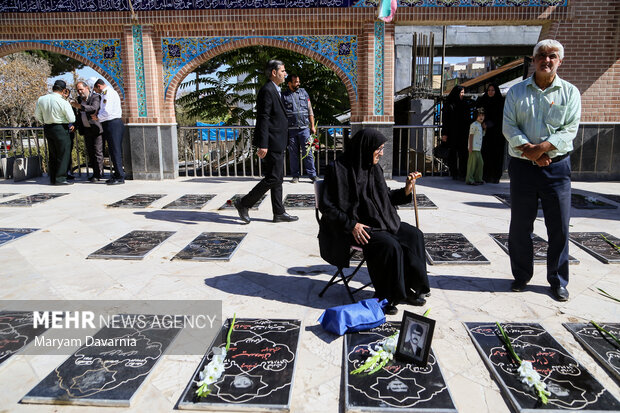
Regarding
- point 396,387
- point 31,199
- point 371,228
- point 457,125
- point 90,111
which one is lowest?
point 396,387

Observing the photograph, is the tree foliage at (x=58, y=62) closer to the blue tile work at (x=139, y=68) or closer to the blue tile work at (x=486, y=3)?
the blue tile work at (x=139, y=68)

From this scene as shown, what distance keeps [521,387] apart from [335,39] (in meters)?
8.25

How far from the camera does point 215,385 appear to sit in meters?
2.57

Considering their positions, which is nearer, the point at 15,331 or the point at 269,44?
the point at 15,331

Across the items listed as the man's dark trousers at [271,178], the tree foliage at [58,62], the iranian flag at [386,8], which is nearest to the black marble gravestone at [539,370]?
the man's dark trousers at [271,178]

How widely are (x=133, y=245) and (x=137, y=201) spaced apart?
2.59m

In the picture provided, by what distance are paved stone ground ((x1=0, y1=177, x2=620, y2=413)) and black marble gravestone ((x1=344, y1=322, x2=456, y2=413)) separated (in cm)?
7

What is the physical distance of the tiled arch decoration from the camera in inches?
378

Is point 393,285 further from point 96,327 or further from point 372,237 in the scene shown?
point 96,327

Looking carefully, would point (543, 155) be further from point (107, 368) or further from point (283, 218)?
point (283, 218)

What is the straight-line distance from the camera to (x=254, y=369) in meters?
2.72

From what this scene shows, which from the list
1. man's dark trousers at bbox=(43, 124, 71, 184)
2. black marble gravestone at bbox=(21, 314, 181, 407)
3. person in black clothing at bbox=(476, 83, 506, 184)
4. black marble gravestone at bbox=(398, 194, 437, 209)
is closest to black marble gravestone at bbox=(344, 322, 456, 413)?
black marble gravestone at bbox=(21, 314, 181, 407)

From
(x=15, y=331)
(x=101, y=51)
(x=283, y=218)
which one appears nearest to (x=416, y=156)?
(x=283, y=218)

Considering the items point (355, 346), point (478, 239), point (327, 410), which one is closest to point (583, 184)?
point (478, 239)
